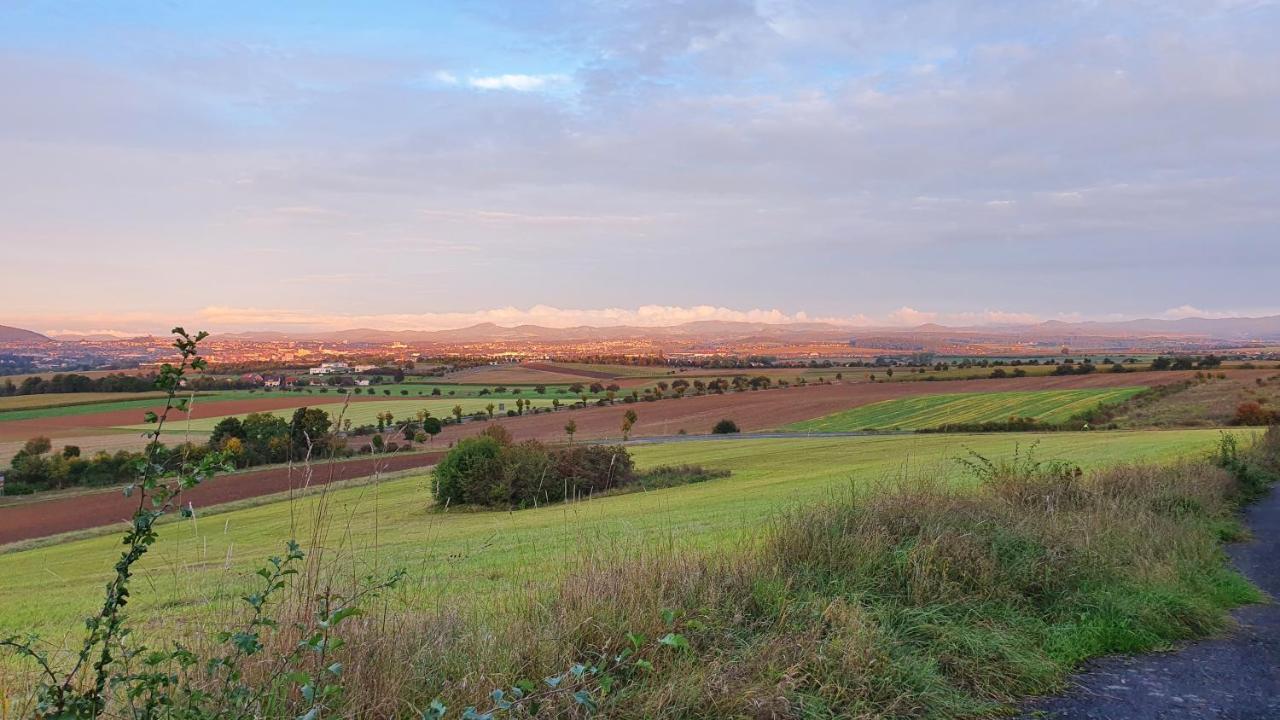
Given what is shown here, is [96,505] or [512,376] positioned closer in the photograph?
[96,505]

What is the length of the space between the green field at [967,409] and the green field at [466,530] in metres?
13.9

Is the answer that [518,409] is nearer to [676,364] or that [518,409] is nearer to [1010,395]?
[1010,395]

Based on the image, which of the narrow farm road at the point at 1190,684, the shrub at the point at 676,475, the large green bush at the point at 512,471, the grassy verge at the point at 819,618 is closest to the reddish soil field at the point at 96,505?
the large green bush at the point at 512,471

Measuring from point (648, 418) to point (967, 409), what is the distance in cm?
2846

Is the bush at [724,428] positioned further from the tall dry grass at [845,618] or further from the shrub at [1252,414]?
the tall dry grass at [845,618]

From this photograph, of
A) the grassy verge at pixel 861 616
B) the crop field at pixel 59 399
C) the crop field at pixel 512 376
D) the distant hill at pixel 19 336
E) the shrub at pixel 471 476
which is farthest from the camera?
the crop field at pixel 512 376

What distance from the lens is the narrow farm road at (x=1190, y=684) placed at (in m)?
5.35

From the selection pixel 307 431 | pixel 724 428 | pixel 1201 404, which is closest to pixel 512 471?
pixel 307 431

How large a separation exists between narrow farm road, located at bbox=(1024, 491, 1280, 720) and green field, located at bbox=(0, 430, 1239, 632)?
3.69 m

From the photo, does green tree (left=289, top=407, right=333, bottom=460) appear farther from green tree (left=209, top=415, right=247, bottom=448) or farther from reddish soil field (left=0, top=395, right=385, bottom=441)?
reddish soil field (left=0, top=395, right=385, bottom=441)

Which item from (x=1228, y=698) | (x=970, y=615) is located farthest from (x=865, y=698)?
(x=1228, y=698)

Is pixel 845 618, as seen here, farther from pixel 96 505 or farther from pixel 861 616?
pixel 96 505

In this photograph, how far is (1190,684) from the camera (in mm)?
5895

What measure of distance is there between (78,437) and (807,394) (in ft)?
223
